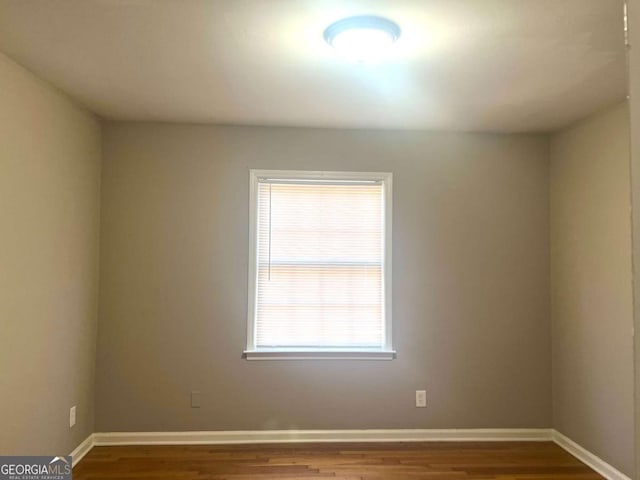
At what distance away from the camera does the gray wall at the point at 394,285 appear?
358cm

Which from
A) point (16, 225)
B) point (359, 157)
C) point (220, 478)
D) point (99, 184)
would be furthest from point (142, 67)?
point (220, 478)

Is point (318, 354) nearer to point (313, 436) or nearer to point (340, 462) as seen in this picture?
point (313, 436)

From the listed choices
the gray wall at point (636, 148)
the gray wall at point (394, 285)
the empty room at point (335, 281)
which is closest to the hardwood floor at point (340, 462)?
the empty room at point (335, 281)

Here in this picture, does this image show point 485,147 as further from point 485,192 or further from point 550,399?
point 550,399

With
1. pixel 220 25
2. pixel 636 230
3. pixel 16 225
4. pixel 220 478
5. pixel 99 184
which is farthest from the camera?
pixel 99 184

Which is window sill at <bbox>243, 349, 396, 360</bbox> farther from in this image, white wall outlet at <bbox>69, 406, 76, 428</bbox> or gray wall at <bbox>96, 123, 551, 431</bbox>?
white wall outlet at <bbox>69, 406, 76, 428</bbox>

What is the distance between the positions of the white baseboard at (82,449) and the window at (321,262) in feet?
4.57

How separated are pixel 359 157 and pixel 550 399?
8.08 ft

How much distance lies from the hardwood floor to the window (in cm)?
72

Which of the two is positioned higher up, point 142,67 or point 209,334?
point 142,67

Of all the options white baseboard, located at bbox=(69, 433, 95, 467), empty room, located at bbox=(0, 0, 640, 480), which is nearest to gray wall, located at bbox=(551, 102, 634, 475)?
empty room, located at bbox=(0, 0, 640, 480)

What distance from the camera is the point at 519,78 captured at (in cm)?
269

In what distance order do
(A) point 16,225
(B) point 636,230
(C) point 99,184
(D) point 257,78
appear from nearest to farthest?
(B) point 636,230 → (A) point 16,225 → (D) point 257,78 → (C) point 99,184

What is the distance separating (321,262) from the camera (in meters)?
3.72
